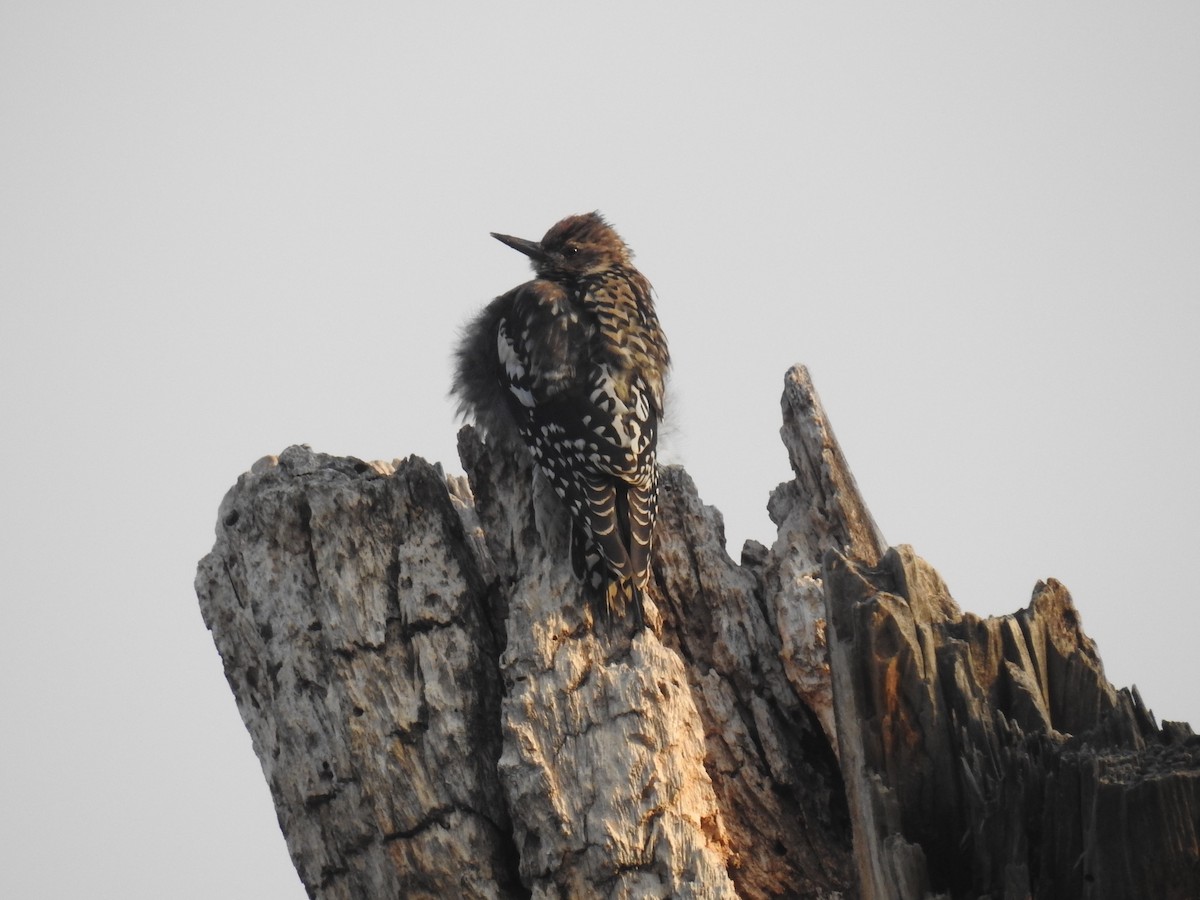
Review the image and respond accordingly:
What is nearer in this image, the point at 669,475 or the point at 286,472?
the point at 286,472

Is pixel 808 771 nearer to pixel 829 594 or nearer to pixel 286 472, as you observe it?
pixel 829 594

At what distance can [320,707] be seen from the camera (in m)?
4.65

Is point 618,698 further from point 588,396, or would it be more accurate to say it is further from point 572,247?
point 572,247

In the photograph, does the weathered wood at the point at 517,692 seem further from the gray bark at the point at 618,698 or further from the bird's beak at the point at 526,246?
the bird's beak at the point at 526,246

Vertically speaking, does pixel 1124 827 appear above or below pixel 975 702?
below

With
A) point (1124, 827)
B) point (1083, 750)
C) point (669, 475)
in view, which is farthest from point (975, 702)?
point (669, 475)

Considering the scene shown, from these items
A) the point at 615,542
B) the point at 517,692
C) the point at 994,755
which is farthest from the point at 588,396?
the point at 994,755

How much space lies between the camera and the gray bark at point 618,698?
391 centimetres

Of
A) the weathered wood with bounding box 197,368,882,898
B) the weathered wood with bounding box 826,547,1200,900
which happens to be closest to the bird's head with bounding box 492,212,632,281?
the weathered wood with bounding box 197,368,882,898

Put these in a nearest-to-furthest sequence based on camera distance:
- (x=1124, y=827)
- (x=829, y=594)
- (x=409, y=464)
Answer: (x=1124, y=827) → (x=829, y=594) → (x=409, y=464)

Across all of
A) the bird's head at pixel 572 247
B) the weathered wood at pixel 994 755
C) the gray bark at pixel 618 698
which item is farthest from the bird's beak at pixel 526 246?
the weathered wood at pixel 994 755

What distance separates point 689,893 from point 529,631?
3.68ft

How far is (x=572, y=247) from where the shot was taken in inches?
296

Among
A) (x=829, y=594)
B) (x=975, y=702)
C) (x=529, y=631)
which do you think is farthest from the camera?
(x=529, y=631)
